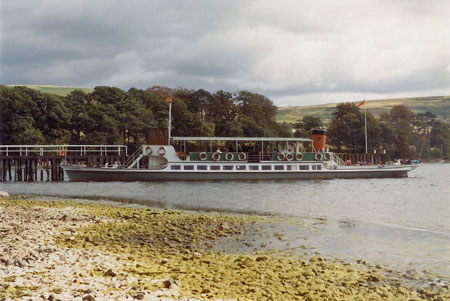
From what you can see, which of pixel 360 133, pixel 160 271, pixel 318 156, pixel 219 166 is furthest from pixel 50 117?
pixel 160 271

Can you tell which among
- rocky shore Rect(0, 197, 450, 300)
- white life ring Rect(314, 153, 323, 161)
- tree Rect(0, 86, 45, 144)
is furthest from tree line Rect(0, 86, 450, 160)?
rocky shore Rect(0, 197, 450, 300)

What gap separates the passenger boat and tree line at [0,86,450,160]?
14253 millimetres

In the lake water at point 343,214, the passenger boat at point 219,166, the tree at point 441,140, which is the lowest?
the lake water at point 343,214

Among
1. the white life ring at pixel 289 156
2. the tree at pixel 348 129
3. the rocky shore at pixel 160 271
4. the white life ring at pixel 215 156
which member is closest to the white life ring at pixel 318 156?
the white life ring at pixel 289 156

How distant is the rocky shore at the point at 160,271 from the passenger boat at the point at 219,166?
4039 cm

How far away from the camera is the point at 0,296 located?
918 cm

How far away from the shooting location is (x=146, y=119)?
4205 inches

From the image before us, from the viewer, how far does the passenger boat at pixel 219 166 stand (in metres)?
59.7

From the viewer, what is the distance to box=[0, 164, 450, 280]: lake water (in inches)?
691

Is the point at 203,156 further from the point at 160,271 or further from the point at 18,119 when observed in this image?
the point at 160,271

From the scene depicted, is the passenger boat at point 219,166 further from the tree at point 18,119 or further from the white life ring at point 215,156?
the tree at point 18,119

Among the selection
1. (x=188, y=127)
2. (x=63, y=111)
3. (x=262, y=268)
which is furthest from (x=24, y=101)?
(x=262, y=268)

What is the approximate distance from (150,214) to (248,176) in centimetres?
3762

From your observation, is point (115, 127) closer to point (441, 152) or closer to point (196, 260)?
point (196, 260)
